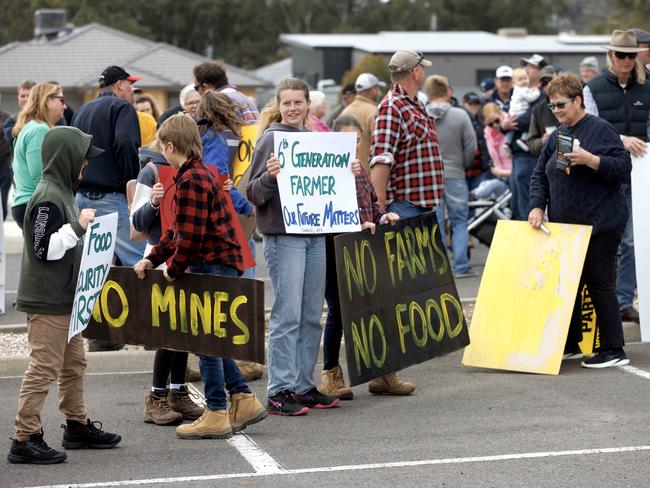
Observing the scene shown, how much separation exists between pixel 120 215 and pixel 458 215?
4.68m

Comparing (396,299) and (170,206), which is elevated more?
(170,206)

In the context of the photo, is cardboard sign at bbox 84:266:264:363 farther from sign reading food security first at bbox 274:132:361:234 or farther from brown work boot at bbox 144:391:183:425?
sign reading food security first at bbox 274:132:361:234

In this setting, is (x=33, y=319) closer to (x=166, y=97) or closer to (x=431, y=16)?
(x=166, y=97)

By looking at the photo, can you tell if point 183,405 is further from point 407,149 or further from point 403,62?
point 403,62

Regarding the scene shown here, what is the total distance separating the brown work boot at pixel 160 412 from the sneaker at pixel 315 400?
789 mm

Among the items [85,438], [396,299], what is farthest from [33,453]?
[396,299]

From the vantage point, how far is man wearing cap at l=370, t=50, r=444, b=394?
8.48 meters

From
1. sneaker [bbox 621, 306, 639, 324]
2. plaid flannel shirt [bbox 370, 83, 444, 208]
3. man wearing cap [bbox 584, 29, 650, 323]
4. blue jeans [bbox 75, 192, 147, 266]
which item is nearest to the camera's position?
plaid flannel shirt [bbox 370, 83, 444, 208]

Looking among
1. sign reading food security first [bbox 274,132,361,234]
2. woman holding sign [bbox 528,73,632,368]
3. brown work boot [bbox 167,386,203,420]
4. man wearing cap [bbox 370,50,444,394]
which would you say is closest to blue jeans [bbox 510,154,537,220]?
woman holding sign [bbox 528,73,632,368]

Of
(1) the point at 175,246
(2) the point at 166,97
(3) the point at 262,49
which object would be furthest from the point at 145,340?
(3) the point at 262,49

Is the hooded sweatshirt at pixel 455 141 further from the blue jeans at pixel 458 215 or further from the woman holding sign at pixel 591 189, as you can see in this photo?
the woman holding sign at pixel 591 189

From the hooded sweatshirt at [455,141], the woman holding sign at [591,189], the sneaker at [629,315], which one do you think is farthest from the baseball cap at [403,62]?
the hooded sweatshirt at [455,141]

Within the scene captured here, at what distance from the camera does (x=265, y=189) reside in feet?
24.6

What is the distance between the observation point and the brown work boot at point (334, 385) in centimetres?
812
